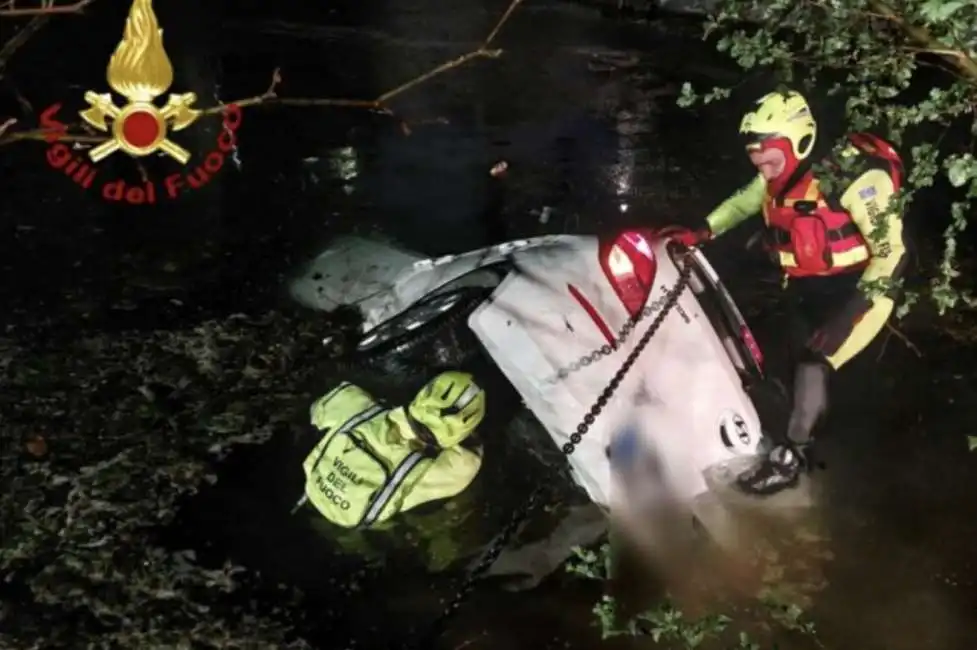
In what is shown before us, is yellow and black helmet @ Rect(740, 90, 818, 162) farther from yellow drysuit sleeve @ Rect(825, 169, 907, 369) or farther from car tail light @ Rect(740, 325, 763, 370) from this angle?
car tail light @ Rect(740, 325, 763, 370)

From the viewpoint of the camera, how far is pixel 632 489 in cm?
132

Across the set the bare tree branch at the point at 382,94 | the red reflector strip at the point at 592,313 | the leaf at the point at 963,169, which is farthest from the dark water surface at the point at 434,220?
the leaf at the point at 963,169

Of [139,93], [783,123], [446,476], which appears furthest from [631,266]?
[139,93]

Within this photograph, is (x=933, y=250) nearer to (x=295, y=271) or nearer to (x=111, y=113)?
(x=295, y=271)

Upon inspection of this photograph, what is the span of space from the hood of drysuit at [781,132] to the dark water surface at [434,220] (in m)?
0.03

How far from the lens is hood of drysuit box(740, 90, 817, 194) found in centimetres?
145

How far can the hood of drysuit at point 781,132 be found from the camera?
1451mm

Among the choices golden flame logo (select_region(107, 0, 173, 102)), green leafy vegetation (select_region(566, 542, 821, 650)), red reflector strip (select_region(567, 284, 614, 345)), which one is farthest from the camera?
red reflector strip (select_region(567, 284, 614, 345))

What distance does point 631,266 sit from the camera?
146 centimetres

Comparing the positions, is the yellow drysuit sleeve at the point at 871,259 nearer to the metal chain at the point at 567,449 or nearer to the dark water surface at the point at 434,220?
the dark water surface at the point at 434,220

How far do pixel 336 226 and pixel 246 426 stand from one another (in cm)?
34

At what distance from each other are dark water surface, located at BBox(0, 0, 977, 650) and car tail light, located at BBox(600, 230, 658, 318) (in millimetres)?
39

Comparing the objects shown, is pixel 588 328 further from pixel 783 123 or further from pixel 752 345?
pixel 783 123

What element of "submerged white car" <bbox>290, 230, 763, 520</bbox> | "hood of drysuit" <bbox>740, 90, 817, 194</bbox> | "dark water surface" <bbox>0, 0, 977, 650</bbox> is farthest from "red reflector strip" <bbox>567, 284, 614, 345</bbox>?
"hood of drysuit" <bbox>740, 90, 817, 194</bbox>
